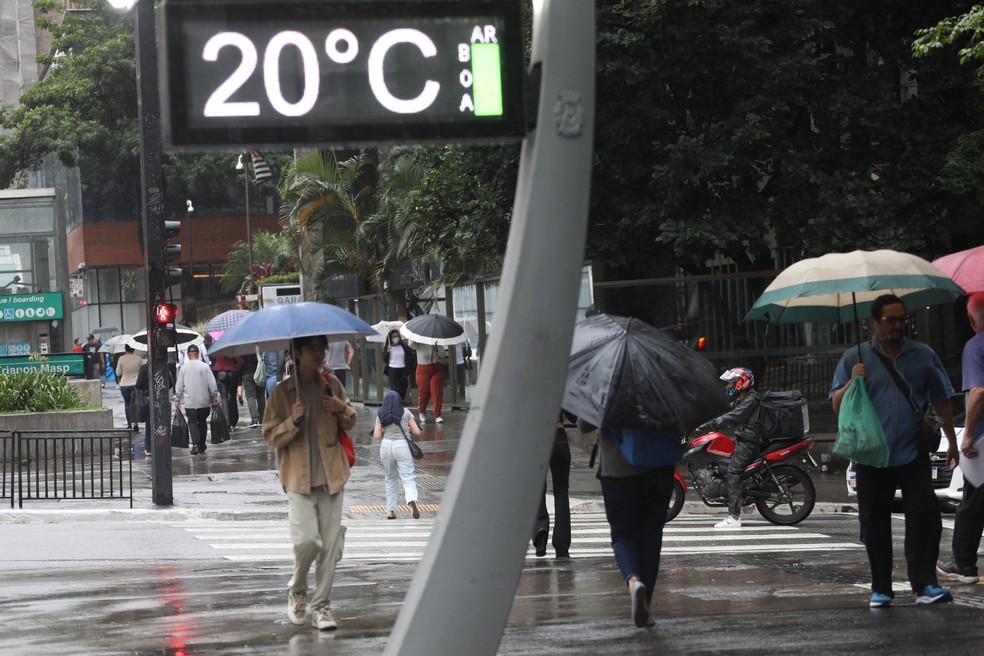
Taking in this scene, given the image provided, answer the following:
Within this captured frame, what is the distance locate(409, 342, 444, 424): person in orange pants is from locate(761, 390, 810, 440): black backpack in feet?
43.1

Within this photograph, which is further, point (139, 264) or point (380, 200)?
point (139, 264)

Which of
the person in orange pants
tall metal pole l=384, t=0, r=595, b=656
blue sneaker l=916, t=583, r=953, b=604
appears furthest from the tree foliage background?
tall metal pole l=384, t=0, r=595, b=656

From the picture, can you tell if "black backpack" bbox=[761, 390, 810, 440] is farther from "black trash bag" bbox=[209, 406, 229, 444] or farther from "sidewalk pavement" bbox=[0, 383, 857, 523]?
"black trash bag" bbox=[209, 406, 229, 444]

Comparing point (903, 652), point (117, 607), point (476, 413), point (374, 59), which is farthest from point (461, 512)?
point (117, 607)

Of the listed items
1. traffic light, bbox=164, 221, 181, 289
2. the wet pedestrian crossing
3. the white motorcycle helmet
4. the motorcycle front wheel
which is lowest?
the wet pedestrian crossing

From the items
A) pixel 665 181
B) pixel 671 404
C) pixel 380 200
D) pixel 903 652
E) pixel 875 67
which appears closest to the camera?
pixel 903 652

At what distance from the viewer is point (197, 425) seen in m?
24.2

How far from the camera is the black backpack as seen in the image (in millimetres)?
14242

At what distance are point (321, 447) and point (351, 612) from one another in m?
1.29

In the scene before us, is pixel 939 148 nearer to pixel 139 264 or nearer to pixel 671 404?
pixel 671 404

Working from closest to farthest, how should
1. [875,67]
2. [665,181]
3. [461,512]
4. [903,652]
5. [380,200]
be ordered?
[461,512]
[903,652]
[665,181]
[875,67]
[380,200]

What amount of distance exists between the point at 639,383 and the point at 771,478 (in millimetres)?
6628

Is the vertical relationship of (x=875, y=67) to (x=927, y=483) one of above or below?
above

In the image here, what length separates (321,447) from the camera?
862 cm
